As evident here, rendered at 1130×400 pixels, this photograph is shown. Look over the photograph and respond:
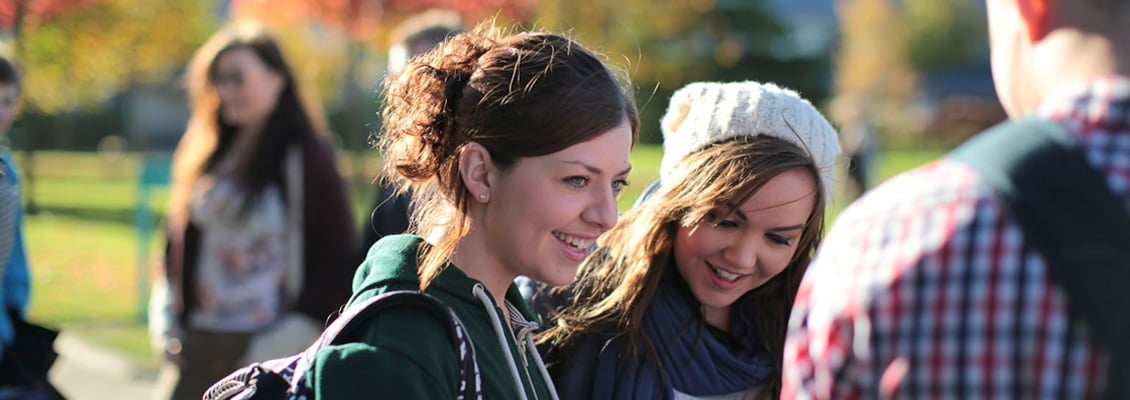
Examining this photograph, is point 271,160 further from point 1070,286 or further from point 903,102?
point 903,102

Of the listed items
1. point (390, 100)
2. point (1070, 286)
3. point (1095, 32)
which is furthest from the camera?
point (390, 100)

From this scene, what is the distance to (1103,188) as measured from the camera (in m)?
1.24

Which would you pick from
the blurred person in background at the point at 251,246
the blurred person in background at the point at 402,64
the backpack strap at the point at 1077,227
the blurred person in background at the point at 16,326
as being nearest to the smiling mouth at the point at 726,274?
the backpack strap at the point at 1077,227

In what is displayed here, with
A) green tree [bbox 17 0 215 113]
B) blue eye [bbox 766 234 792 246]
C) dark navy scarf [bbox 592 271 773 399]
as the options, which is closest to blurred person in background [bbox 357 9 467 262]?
dark navy scarf [bbox 592 271 773 399]

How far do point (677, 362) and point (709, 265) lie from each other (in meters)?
0.23

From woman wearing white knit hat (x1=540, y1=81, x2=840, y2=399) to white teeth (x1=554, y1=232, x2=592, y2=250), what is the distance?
42 centimetres

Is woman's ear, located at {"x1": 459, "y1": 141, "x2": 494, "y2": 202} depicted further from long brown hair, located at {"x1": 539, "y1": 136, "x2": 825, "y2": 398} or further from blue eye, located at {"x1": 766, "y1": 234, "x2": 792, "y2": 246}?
blue eye, located at {"x1": 766, "y1": 234, "x2": 792, "y2": 246}

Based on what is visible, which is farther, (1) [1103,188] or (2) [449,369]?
(2) [449,369]

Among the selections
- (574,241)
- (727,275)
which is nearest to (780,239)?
(727,275)

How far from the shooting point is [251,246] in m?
4.65

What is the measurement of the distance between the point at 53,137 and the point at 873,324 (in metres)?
37.6

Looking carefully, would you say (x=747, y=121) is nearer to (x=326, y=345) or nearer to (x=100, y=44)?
(x=326, y=345)

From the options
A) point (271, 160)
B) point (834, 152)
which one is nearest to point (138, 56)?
point (271, 160)

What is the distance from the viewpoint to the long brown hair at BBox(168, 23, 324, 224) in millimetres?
4680
